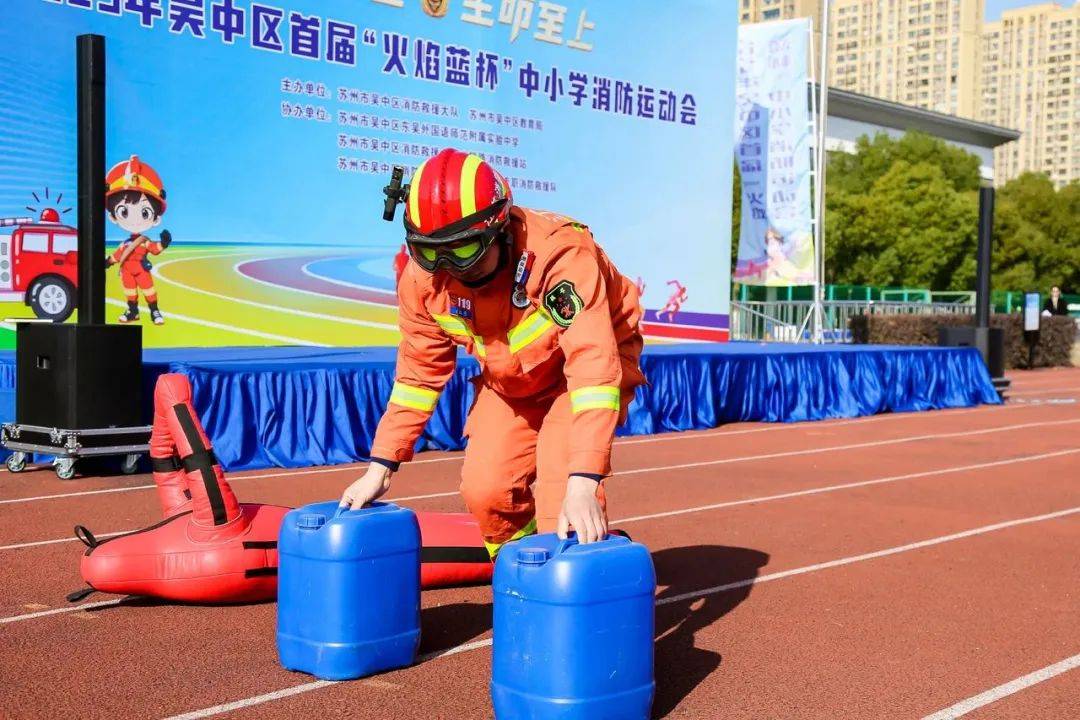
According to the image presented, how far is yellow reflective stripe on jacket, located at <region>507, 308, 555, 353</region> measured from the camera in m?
4.16

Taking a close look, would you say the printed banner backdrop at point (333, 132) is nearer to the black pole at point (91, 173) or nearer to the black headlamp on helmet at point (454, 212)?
the black pole at point (91, 173)

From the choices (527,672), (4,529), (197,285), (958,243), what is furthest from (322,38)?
(958,243)

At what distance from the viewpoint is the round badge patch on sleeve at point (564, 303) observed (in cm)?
389

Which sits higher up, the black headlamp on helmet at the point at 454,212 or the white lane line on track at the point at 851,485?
the black headlamp on helmet at the point at 454,212

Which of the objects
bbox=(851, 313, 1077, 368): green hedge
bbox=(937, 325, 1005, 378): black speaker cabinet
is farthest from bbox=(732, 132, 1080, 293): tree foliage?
bbox=(937, 325, 1005, 378): black speaker cabinet

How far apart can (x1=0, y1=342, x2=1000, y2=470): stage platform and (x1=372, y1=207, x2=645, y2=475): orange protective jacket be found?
18.2 ft

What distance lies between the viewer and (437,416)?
36.9 ft

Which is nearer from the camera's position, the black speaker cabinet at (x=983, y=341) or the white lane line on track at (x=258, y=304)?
the white lane line on track at (x=258, y=304)

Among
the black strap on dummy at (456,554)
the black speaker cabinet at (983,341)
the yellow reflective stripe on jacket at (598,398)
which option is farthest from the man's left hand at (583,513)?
the black speaker cabinet at (983,341)

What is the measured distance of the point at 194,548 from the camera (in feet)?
16.7

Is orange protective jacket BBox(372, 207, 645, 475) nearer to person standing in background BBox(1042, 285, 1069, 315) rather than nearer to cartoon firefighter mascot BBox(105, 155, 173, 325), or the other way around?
cartoon firefighter mascot BBox(105, 155, 173, 325)

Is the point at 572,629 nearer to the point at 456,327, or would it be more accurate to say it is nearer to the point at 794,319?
the point at 456,327

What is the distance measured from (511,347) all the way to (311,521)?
922 mm

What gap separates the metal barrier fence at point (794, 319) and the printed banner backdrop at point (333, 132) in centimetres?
722
